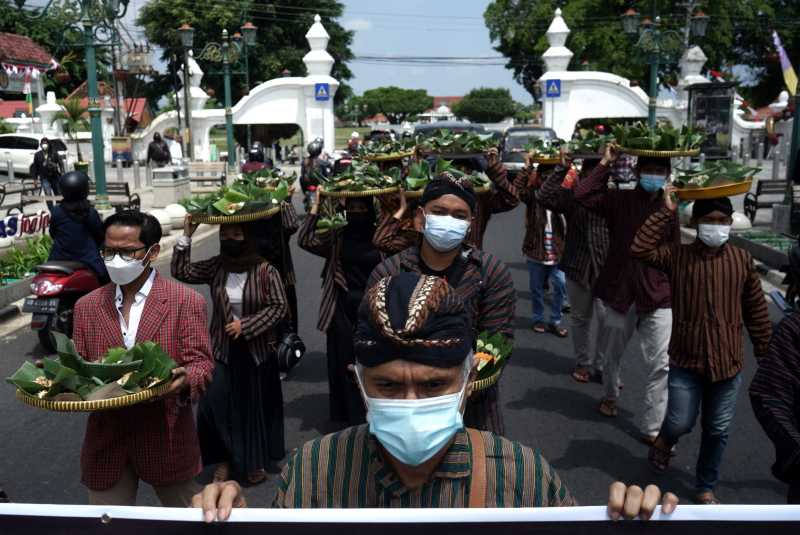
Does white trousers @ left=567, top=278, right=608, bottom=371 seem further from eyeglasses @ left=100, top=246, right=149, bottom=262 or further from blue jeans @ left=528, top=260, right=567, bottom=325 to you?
eyeglasses @ left=100, top=246, right=149, bottom=262

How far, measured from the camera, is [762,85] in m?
52.8

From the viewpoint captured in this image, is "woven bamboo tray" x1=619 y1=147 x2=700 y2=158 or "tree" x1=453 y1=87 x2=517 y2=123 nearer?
"woven bamboo tray" x1=619 y1=147 x2=700 y2=158

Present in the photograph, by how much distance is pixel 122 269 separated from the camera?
366 cm

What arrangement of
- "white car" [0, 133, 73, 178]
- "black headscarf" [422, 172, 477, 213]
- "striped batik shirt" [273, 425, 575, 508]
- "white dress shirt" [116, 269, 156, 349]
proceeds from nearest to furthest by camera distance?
"striped batik shirt" [273, 425, 575, 508] < "white dress shirt" [116, 269, 156, 349] < "black headscarf" [422, 172, 477, 213] < "white car" [0, 133, 73, 178]

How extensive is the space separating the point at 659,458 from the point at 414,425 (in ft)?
11.9

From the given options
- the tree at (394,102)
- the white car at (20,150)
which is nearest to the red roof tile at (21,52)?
the white car at (20,150)

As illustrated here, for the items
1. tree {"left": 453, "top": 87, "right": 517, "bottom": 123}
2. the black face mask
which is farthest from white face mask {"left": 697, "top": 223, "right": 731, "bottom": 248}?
tree {"left": 453, "top": 87, "right": 517, "bottom": 123}

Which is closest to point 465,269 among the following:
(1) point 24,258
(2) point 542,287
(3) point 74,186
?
(3) point 74,186

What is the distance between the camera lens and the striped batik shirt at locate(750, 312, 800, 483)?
9.98ft

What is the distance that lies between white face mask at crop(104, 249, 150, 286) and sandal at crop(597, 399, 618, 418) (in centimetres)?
388

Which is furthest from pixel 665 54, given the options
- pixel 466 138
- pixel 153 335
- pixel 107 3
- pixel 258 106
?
pixel 153 335

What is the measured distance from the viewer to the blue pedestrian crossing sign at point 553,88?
3014 centimetres

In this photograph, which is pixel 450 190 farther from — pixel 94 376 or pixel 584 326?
pixel 584 326

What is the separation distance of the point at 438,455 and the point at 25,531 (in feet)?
3.27
